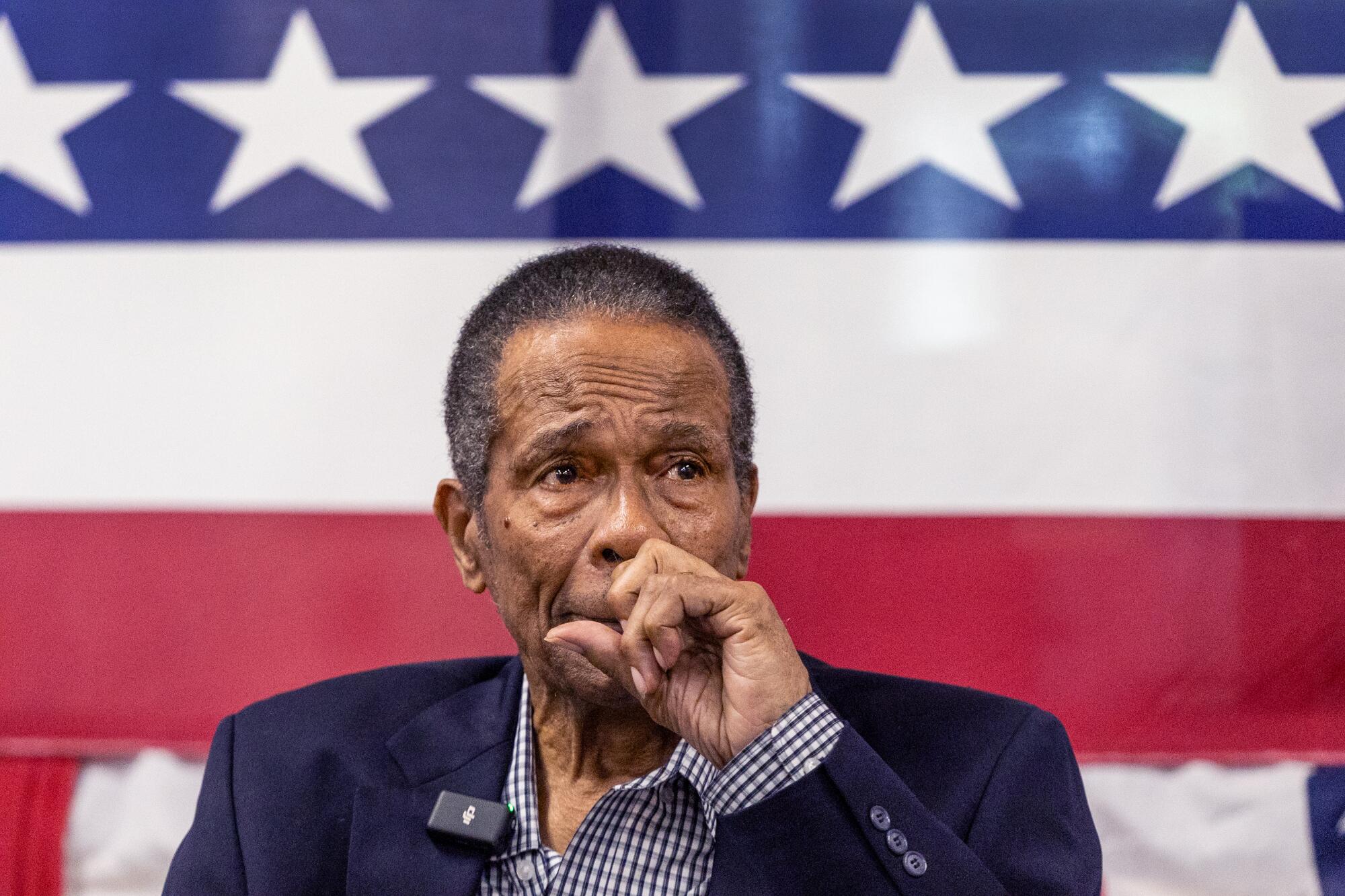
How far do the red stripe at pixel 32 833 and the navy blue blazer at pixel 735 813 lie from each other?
78 centimetres

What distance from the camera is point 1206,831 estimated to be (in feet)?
7.26

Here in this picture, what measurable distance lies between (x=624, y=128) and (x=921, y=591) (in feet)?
3.54

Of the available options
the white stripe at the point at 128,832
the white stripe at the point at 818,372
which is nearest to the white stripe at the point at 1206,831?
the white stripe at the point at 818,372

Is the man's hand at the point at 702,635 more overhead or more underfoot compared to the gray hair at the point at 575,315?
more underfoot

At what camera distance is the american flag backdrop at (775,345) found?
7.46ft

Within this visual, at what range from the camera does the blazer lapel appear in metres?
1.62

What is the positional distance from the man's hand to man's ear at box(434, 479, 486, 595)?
14.2 inches

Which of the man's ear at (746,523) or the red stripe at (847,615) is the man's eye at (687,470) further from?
the red stripe at (847,615)

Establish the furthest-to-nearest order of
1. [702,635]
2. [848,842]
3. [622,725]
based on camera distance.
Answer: [622,725], [702,635], [848,842]

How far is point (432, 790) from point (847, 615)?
3.06 feet

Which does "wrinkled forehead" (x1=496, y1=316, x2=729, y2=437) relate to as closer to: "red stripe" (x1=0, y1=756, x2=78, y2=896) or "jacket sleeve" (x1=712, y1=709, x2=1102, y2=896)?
"jacket sleeve" (x1=712, y1=709, x2=1102, y2=896)

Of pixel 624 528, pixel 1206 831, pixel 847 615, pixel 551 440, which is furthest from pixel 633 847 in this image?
pixel 1206 831

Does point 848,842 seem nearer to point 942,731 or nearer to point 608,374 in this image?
point 942,731

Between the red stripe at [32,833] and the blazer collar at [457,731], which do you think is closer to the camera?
the blazer collar at [457,731]
